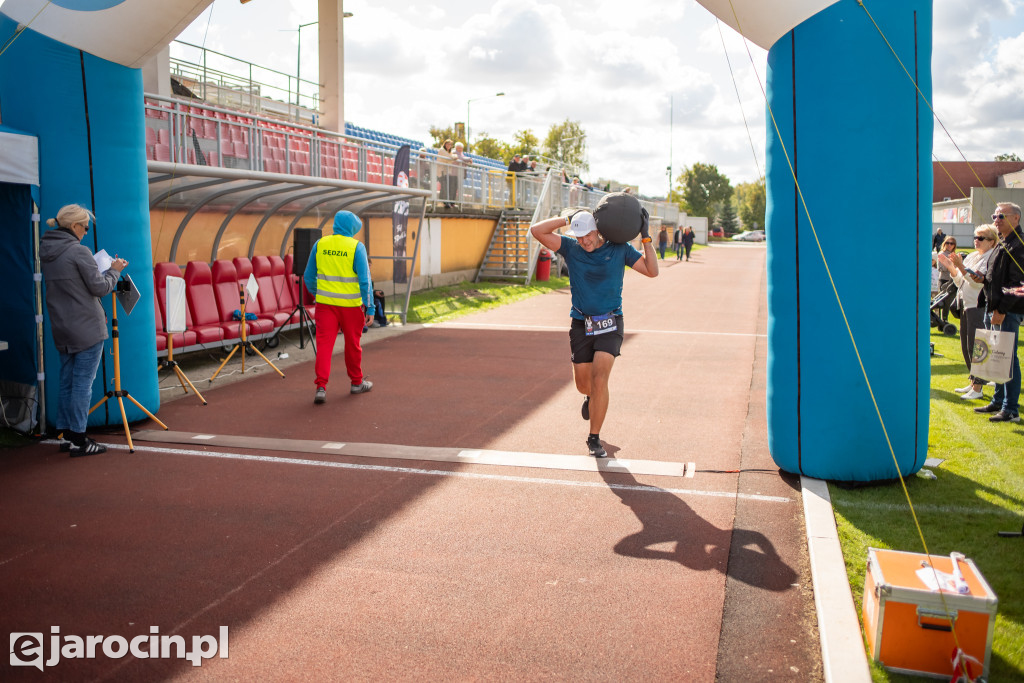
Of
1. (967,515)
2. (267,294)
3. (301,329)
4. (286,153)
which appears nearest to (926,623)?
(967,515)

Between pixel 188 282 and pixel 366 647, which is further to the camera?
pixel 188 282

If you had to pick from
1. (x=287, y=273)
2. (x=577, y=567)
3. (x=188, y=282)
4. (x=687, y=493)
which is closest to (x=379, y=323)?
(x=287, y=273)

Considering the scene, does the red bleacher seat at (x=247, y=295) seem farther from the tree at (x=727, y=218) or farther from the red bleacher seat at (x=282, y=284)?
the tree at (x=727, y=218)

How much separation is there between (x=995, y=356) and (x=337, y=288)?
6616 mm

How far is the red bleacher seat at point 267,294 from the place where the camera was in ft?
42.4

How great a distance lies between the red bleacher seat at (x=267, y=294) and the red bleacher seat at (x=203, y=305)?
1.16 m

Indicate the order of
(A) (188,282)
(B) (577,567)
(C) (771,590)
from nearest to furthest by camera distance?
(C) (771,590) → (B) (577,567) → (A) (188,282)

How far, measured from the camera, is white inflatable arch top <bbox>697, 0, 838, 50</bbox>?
5535 mm

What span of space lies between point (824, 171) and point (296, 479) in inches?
175

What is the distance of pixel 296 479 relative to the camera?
6.27m

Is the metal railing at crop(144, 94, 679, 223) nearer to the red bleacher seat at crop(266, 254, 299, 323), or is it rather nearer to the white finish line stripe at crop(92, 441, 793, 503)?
the red bleacher seat at crop(266, 254, 299, 323)

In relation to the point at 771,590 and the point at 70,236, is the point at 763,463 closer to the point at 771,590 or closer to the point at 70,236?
the point at 771,590

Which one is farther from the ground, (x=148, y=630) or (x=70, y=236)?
(x=70, y=236)

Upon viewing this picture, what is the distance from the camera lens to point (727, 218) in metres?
114
